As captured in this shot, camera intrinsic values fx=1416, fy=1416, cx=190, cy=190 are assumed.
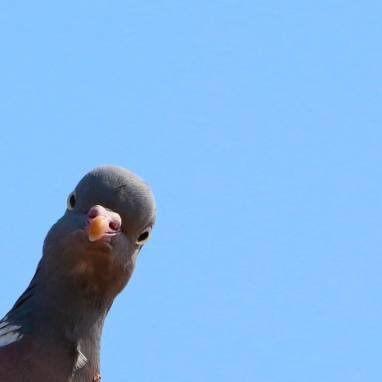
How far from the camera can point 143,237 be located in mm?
8266

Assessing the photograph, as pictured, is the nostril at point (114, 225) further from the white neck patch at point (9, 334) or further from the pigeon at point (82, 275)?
the white neck patch at point (9, 334)

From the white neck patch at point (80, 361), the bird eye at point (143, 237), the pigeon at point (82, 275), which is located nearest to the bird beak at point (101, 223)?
the pigeon at point (82, 275)

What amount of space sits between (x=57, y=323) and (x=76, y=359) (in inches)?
9.5

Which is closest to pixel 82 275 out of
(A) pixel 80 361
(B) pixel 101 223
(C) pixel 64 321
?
(C) pixel 64 321

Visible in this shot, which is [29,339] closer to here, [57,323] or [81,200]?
[57,323]

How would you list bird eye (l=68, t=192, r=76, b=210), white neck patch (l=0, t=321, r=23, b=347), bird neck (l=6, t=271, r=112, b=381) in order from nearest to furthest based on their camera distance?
white neck patch (l=0, t=321, r=23, b=347) < bird neck (l=6, t=271, r=112, b=381) < bird eye (l=68, t=192, r=76, b=210)

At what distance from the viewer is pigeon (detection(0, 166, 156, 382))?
7637 mm

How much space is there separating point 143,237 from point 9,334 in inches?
42.6

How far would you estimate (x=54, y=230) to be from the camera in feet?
26.6

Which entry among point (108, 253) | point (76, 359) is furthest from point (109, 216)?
point (76, 359)

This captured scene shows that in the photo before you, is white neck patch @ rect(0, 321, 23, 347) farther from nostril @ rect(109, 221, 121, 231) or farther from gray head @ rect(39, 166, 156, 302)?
nostril @ rect(109, 221, 121, 231)

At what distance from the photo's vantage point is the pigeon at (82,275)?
7.64 m

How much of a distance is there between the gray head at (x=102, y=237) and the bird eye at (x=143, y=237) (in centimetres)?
2

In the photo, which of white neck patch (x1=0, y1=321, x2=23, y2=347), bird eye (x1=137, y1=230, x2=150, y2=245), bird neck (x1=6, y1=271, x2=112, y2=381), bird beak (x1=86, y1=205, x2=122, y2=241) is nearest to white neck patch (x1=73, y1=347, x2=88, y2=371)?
bird neck (x1=6, y1=271, x2=112, y2=381)
